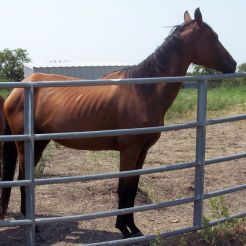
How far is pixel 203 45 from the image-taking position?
446 cm

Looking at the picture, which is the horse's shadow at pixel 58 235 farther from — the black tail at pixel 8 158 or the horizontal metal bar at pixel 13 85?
the horizontal metal bar at pixel 13 85

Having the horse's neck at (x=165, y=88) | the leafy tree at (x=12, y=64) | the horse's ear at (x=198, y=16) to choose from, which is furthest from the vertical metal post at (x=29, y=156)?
the leafy tree at (x=12, y=64)

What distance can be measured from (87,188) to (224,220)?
2.10 m

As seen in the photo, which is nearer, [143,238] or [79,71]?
[143,238]

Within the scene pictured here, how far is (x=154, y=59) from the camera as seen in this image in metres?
4.47

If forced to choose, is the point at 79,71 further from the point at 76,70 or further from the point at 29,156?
the point at 29,156

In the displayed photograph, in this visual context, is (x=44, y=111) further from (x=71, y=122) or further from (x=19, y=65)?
(x=19, y=65)

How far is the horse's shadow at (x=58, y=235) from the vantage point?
439cm

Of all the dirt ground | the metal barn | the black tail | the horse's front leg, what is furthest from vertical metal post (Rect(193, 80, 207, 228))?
the metal barn

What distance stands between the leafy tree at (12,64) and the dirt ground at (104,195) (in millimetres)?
46324

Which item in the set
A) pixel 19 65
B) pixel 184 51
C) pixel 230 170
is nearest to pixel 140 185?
pixel 230 170

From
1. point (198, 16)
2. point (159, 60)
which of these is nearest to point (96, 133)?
point (159, 60)

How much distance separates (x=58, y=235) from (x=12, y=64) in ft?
173

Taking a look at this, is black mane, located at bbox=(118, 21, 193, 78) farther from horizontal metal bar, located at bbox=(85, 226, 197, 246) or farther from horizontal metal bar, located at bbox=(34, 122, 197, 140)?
horizontal metal bar, located at bbox=(85, 226, 197, 246)
